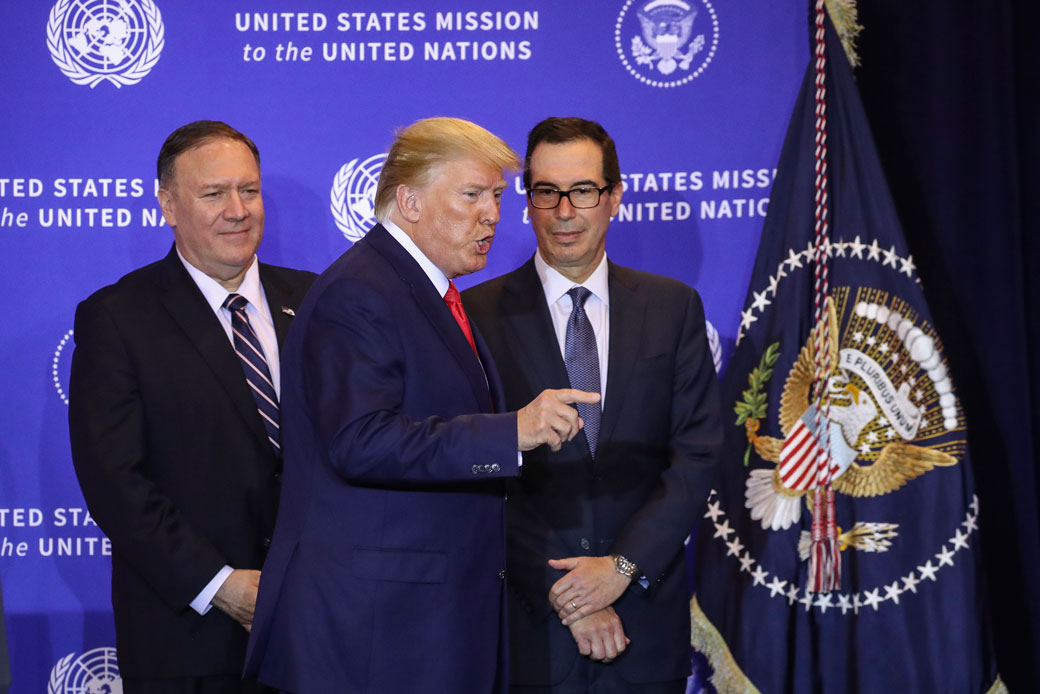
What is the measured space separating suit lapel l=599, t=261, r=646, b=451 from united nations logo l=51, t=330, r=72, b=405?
1928mm

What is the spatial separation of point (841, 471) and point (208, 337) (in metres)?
1.88

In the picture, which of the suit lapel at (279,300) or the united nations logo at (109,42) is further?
the united nations logo at (109,42)

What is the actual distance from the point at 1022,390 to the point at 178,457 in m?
2.58

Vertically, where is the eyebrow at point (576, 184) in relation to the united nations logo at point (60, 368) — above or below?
above

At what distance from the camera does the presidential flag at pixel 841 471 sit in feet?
10.8

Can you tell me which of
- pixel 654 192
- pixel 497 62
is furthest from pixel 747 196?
pixel 497 62

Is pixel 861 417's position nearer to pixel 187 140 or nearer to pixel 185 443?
pixel 185 443

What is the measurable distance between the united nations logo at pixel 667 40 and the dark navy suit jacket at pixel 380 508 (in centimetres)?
177

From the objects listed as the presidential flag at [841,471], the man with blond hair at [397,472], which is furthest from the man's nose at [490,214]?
the presidential flag at [841,471]

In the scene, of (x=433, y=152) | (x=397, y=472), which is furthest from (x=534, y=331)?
(x=397, y=472)

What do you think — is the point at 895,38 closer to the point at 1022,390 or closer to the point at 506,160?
the point at 1022,390

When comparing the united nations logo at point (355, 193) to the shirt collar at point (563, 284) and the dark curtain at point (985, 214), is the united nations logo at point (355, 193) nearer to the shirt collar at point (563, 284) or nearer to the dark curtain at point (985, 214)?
the shirt collar at point (563, 284)

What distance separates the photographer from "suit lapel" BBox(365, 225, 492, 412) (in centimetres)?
219

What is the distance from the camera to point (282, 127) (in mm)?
3736
